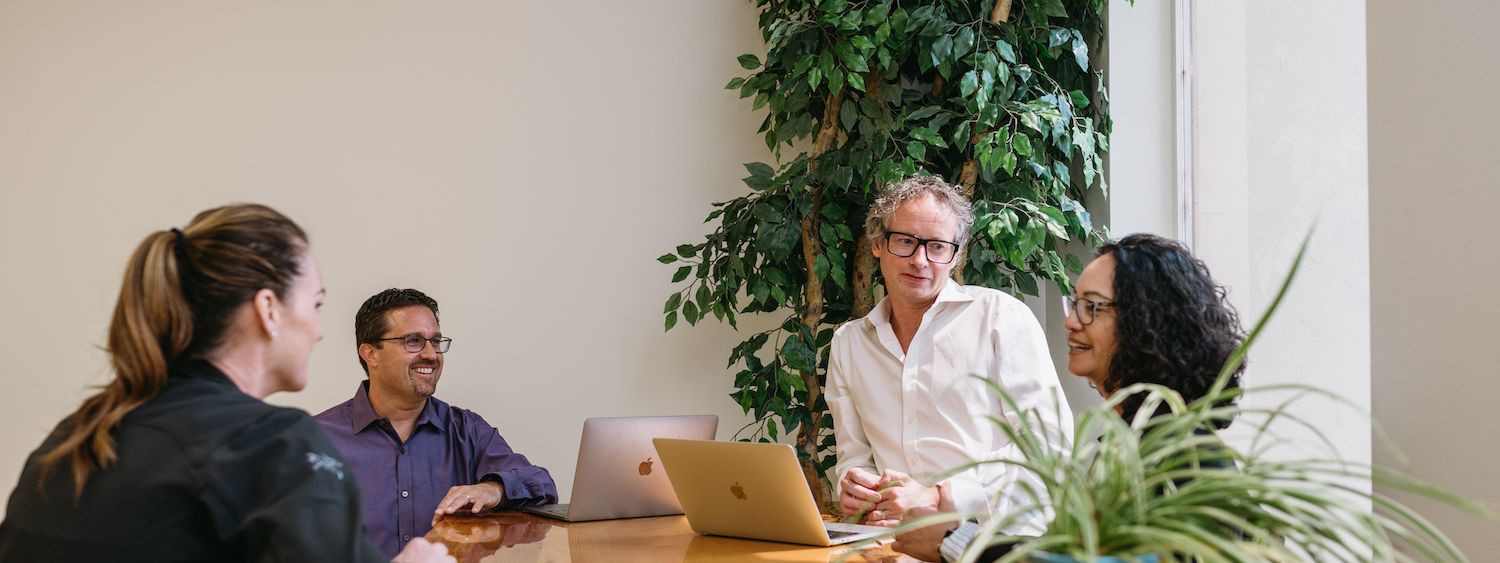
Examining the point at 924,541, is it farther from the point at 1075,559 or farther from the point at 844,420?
the point at 844,420

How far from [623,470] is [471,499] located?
16.8 inches

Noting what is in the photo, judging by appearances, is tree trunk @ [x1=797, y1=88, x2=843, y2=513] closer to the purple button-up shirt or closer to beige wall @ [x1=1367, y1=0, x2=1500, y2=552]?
the purple button-up shirt

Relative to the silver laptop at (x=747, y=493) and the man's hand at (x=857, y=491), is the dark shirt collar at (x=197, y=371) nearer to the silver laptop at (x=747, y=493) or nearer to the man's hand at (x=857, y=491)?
the silver laptop at (x=747, y=493)

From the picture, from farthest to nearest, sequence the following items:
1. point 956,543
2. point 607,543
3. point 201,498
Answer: point 607,543
point 956,543
point 201,498

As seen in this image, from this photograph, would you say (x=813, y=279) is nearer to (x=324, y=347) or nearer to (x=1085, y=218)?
(x=1085, y=218)

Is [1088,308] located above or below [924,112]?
below

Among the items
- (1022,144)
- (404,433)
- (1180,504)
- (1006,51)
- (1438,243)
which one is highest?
(1006,51)

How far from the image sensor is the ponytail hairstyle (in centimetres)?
142

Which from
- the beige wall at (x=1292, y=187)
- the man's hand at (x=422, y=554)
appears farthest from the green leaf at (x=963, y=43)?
the man's hand at (x=422, y=554)

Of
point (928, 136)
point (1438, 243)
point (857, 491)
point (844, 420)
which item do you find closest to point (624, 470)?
point (857, 491)

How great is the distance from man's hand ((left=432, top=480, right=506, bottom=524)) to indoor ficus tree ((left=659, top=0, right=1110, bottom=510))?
3.31 ft

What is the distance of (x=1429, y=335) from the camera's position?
191 cm

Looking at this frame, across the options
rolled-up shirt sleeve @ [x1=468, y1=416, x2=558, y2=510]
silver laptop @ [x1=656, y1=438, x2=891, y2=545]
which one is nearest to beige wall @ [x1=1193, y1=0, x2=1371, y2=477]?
silver laptop @ [x1=656, y1=438, x2=891, y2=545]

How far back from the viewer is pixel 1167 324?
1.82m
